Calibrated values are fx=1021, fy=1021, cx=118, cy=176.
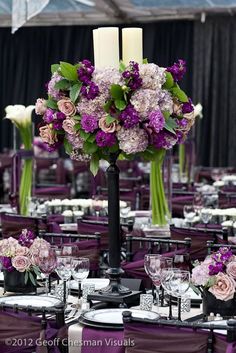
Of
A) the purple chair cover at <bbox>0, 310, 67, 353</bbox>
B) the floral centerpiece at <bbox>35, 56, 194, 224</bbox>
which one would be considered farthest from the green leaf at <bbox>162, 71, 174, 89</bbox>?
the purple chair cover at <bbox>0, 310, 67, 353</bbox>

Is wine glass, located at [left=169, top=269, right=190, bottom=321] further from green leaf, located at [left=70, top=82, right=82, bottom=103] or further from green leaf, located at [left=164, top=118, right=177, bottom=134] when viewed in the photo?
green leaf, located at [left=70, top=82, right=82, bottom=103]

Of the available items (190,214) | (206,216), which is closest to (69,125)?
(206,216)

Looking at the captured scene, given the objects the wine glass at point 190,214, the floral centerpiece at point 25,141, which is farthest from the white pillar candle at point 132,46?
the floral centerpiece at point 25,141

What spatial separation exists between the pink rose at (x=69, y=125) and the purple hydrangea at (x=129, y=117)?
23cm

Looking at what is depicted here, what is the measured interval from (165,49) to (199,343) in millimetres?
12924

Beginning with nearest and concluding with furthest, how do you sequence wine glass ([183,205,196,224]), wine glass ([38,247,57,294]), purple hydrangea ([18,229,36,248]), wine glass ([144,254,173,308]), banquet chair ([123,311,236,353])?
banquet chair ([123,311,236,353]) → wine glass ([144,254,173,308]) → wine glass ([38,247,57,294]) → purple hydrangea ([18,229,36,248]) → wine glass ([183,205,196,224])

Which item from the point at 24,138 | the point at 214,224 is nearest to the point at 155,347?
the point at 214,224

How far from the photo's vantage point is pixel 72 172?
1393cm

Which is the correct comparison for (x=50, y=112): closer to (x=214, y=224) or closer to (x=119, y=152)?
(x=119, y=152)

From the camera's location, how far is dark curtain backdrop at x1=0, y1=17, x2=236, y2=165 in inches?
616

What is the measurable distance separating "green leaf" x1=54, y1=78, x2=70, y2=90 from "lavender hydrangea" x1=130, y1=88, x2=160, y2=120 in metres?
0.33

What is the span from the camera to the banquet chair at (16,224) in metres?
7.46

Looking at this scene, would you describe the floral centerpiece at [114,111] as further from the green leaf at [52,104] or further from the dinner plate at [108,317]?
the dinner plate at [108,317]

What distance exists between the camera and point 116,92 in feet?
14.0
